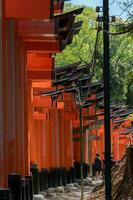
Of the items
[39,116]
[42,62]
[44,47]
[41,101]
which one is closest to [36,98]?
[41,101]

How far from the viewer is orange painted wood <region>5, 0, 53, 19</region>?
11531mm

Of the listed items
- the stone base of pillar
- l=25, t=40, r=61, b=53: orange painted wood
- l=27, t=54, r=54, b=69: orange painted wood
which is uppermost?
l=25, t=40, r=61, b=53: orange painted wood

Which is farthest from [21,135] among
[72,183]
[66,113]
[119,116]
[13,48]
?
[119,116]

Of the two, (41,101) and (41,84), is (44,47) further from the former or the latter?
(41,101)

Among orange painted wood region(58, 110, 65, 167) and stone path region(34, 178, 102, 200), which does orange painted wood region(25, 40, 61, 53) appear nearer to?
stone path region(34, 178, 102, 200)

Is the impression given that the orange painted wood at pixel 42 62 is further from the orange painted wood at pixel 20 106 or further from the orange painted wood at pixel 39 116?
the orange painted wood at pixel 39 116

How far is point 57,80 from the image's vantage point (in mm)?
22969

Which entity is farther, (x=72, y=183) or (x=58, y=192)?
(x=72, y=183)

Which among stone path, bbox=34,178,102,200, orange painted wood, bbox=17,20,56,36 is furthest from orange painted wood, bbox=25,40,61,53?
stone path, bbox=34,178,102,200

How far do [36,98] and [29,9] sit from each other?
12240 mm

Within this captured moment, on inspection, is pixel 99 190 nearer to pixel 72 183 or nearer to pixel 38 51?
pixel 38 51

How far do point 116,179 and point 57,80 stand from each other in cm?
1252

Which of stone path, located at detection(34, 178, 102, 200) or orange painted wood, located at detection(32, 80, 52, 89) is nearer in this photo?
orange painted wood, located at detection(32, 80, 52, 89)

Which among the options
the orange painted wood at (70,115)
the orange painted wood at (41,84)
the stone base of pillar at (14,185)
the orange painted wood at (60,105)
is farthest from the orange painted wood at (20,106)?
the orange painted wood at (70,115)
